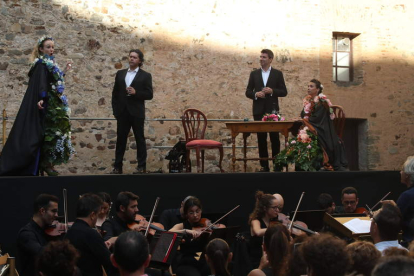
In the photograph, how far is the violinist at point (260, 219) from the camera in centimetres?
521

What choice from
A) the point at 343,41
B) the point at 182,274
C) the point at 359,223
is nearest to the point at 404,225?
the point at 359,223

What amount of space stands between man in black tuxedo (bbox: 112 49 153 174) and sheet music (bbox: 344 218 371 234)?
11.5ft

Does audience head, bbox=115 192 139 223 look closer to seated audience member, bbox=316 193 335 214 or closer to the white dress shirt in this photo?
seated audience member, bbox=316 193 335 214

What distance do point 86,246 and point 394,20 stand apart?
9.88 meters

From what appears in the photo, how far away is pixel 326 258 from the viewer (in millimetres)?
2723

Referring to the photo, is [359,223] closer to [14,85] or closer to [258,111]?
[258,111]

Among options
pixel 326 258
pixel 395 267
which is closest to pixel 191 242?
pixel 326 258

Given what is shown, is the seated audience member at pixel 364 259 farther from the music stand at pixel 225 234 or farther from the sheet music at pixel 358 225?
the music stand at pixel 225 234

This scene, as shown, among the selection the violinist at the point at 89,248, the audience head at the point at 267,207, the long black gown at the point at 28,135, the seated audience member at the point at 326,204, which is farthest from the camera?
the long black gown at the point at 28,135

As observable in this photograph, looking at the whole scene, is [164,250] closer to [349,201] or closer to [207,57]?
[349,201]

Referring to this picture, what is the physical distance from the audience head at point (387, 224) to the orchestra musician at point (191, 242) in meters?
1.72

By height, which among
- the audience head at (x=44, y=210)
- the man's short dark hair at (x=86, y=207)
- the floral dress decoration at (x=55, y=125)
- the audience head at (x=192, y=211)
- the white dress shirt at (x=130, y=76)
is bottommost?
the audience head at (x=192, y=211)

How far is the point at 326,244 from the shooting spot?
108 inches

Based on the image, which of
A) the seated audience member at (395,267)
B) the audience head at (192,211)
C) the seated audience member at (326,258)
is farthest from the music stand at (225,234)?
the seated audience member at (395,267)
